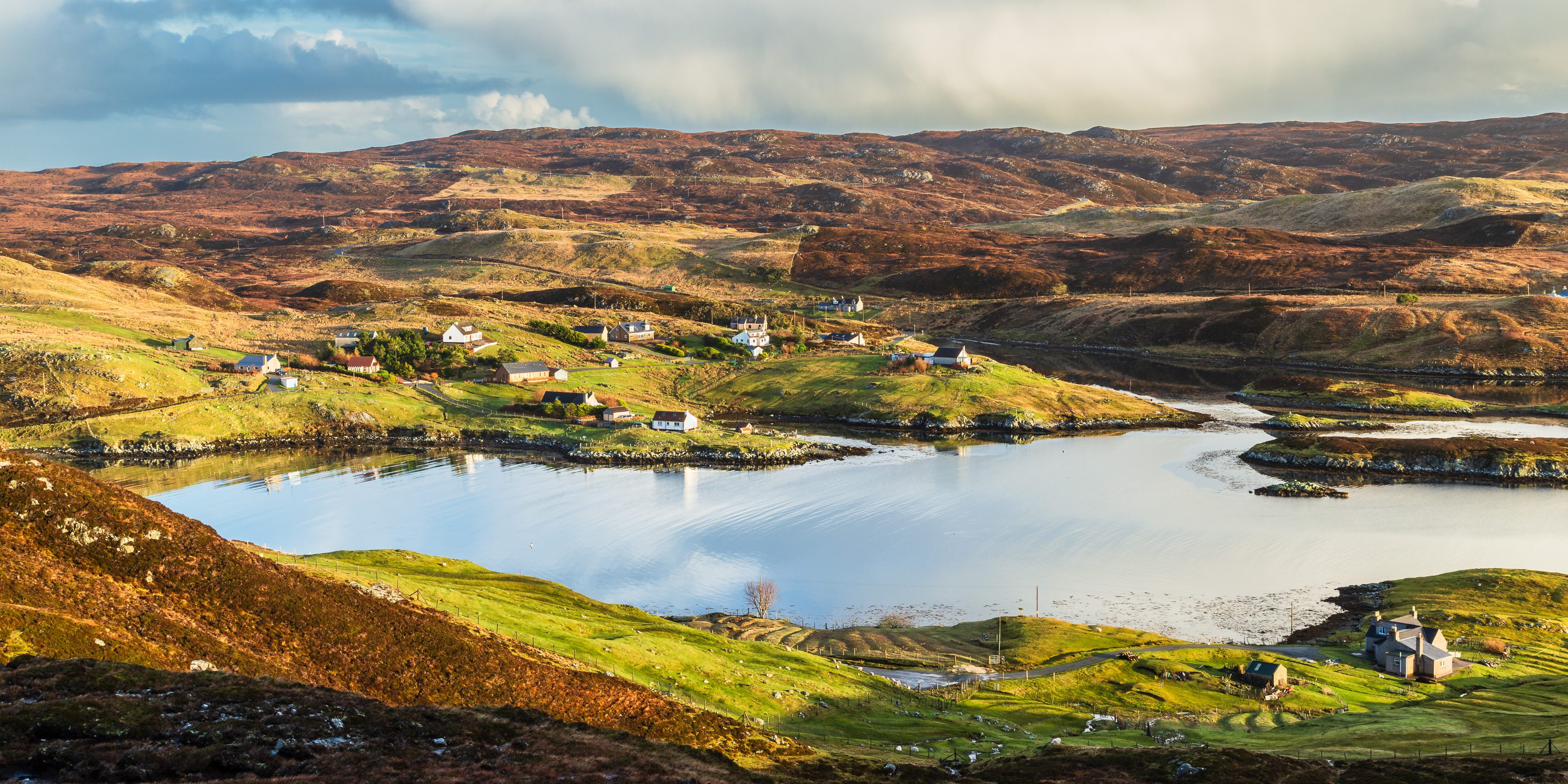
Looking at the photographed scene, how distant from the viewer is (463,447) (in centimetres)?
10794

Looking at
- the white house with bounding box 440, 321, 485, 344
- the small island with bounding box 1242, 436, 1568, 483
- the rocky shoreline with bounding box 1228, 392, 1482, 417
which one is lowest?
the small island with bounding box 1242, 436, 1568, 483

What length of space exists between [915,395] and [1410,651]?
77581mm

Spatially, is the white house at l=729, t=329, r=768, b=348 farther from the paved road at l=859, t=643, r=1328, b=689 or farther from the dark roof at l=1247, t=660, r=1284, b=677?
the dark roof at l=1247, t=660, r=1284, b=677

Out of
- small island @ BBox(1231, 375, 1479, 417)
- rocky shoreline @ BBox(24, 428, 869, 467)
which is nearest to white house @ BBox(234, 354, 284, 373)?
rocky shoreline @ BBox(24, 428, 869, 467)

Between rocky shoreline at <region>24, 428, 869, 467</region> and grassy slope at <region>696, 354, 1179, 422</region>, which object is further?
grassy slope at <region>696, 354, 1179, 422</region>

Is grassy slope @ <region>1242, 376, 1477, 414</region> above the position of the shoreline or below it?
below

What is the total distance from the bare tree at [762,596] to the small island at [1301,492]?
4836cm

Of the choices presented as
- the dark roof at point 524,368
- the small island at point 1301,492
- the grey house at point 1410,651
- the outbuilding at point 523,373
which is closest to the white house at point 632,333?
the dark roof at point 524,368

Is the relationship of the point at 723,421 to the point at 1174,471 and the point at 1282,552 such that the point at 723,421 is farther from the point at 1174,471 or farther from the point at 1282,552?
the point at 1282,552

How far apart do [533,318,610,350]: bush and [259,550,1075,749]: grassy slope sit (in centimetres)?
9823

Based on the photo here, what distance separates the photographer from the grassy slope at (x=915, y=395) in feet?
402

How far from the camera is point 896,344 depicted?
Result: 159875 millimetres

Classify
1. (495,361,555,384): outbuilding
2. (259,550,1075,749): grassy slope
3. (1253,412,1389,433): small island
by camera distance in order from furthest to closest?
(495,361,555,384): outbuilding < (1253,412,1389,433): small island < (259,550,1075,749): grassy slope

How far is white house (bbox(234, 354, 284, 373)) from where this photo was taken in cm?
12081
